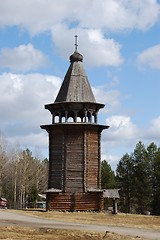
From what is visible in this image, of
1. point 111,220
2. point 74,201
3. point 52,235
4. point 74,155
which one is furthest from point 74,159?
point 52,235

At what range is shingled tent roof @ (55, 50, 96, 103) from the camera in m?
41.4

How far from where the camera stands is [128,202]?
62.3m

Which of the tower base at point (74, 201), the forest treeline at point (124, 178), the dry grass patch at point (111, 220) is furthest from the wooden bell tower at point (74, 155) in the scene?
the forest treeline at point (124, 178)

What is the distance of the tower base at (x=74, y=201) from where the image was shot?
39.8 metres

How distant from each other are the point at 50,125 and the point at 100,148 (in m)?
4.94

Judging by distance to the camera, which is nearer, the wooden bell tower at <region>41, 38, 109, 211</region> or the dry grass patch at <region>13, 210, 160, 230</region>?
the dry grass patch at <region>13, 210, 160, 230</region>

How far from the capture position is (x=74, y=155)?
40.2 meters

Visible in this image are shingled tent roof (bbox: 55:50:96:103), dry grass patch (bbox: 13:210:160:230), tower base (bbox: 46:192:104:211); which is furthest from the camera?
shingled tent roof (bbox: 55:50:96:103)

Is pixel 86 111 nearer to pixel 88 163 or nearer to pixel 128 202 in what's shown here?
pixel 88 163

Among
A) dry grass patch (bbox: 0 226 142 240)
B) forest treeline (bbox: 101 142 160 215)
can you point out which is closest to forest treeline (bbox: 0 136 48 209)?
forest treeline (bbox: 101 142 160 215)

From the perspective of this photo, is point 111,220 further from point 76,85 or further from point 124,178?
point 124,178

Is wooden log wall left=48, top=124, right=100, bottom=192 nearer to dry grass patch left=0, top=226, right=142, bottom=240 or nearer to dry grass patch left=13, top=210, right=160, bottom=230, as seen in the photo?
dry grass patch left=13, top=210, right=160, bottom=230

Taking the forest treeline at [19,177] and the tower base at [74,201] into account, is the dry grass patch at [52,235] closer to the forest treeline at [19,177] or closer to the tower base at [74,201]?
the tower base at [74,201]

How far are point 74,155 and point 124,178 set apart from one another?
952 inches
